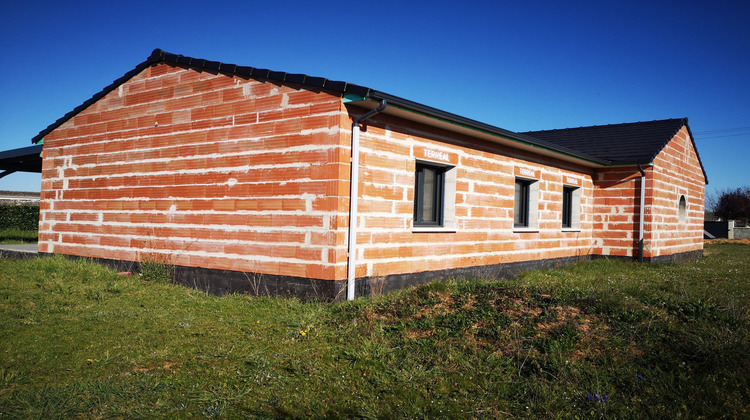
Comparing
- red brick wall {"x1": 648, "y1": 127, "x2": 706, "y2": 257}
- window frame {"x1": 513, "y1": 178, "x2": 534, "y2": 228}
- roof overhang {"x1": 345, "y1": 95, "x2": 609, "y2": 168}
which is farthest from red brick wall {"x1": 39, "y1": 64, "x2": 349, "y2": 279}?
red brick wall {"x1": 648, "y1": 127, "x2": 706, "y2": 257}

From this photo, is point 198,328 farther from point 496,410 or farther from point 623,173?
point 623,173

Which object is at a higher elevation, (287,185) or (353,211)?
(287,185)

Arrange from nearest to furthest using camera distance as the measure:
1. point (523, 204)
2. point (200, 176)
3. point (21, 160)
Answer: point (200, 176)
point (523, 204)
point (21, 160)

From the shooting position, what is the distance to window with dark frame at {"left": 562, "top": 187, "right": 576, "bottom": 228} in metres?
15.1

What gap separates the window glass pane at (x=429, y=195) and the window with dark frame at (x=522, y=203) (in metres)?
3.52

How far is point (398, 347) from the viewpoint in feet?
18.4

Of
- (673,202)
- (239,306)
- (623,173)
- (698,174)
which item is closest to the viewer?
(239,306)

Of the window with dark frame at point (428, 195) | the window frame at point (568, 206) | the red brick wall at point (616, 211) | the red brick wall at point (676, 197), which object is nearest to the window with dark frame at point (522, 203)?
the window frame at point (568, 206)

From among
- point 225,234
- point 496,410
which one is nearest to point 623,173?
point 225,234

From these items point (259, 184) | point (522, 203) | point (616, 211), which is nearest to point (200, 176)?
point (259, 184)

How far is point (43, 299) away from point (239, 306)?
9.52ft

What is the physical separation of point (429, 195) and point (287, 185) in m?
2.97

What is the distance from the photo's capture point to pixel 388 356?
17.8ft

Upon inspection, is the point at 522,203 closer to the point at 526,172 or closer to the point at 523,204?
the point at 523,204
